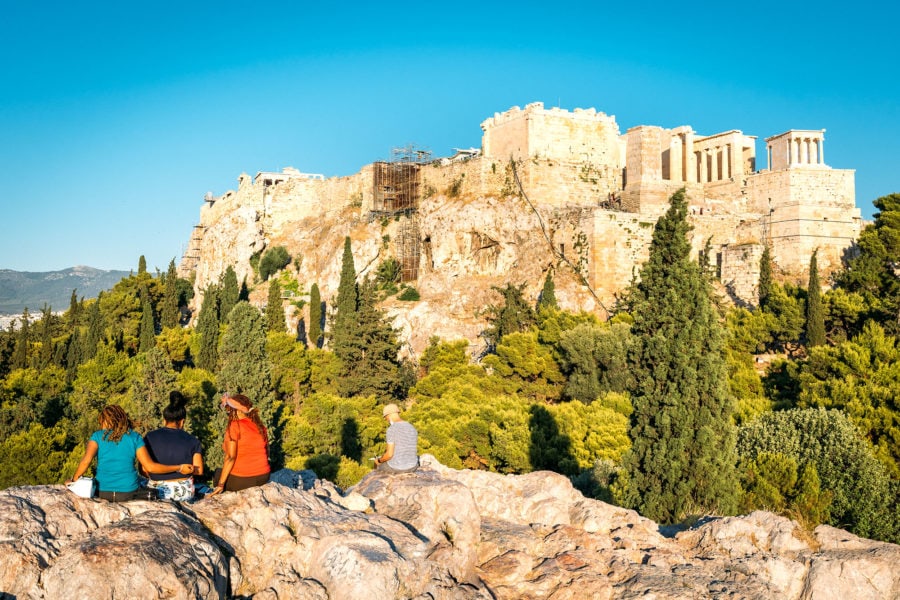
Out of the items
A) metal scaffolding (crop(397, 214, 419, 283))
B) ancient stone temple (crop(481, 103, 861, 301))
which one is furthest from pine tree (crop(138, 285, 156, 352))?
ancient stone temple (crop(481, 103, 861, 301))

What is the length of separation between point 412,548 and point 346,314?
1080 inches

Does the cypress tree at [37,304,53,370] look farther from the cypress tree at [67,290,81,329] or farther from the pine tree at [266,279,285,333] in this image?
the pine tree at [266,279,285,333]

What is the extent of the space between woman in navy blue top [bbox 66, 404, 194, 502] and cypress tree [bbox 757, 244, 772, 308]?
90.3 feet

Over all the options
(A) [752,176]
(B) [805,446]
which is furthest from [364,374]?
(A) [752,176]

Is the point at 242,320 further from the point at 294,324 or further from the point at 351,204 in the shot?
the point at 351,204

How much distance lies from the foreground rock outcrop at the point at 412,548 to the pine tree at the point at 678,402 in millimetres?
4438

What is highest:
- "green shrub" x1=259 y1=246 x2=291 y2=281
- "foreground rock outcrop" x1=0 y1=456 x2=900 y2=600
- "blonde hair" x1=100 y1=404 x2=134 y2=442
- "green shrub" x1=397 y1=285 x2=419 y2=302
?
"green shrub" x1=259 y1=246 x2=291 y2=281

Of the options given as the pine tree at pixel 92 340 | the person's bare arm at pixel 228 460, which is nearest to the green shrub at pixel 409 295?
the pine tree at pixel 92 340

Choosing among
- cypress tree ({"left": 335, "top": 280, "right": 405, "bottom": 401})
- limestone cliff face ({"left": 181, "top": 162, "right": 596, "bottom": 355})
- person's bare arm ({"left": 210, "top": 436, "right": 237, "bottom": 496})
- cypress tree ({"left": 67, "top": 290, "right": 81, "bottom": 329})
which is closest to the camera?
person's bare arm ({"left": 210, "top": 436, "right": 237, "bottom": 496})

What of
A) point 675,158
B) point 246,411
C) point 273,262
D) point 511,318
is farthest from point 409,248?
point 246,411

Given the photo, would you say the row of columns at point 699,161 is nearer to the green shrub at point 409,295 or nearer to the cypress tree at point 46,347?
the green shrub at point 409,295

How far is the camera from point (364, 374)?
28469 millimetres

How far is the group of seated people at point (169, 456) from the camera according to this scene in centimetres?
572

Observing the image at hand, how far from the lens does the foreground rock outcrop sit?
451 cm
